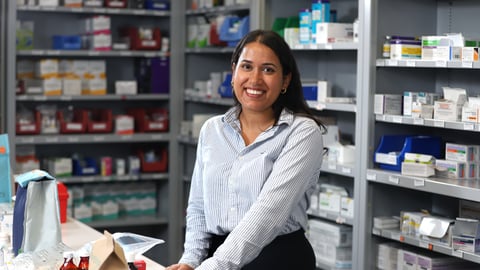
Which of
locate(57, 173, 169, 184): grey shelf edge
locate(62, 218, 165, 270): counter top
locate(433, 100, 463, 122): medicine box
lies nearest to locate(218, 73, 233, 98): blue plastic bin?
locate(57, 173, 169, 184): grey shelf edge

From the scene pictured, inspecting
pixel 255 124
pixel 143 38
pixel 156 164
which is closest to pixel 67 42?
pixel 143 38

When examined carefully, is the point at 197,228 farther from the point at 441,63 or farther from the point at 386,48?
the point at 386,48

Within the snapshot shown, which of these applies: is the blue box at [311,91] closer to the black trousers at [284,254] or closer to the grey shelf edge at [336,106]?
the grey shelf edge at [336,106]

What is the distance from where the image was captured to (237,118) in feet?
10.6

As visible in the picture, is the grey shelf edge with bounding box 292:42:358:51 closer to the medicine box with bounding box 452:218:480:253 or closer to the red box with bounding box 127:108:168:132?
the medicine box with bounding box 452:218:480:253

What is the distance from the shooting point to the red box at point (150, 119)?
7.06 metres

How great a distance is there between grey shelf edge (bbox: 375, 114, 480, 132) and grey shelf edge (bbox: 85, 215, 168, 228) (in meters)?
2.91

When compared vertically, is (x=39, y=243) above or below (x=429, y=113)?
below

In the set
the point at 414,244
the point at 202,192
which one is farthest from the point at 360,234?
the point at 202,192

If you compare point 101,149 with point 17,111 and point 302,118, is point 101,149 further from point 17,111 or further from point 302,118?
point 302,118

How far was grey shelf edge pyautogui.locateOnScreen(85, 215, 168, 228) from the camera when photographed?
270 inches

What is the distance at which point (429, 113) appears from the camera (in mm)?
4492

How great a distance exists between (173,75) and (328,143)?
7.15 feet

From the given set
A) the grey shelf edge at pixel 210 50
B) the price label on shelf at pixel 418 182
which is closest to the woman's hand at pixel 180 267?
the price label on shelf at pixel 418 182
